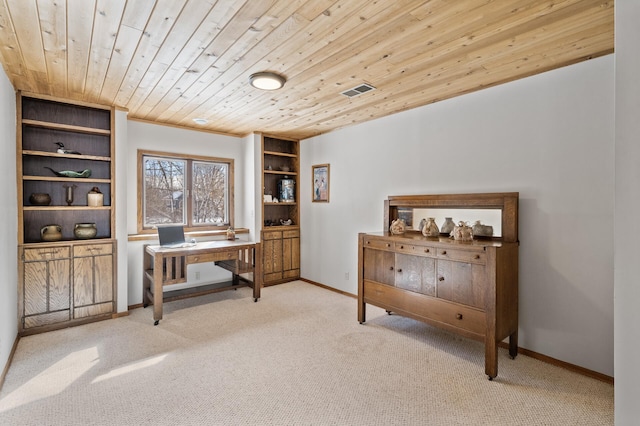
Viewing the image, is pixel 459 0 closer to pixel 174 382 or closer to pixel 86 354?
pixel 174 382

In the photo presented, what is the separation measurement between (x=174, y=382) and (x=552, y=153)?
3.58 m

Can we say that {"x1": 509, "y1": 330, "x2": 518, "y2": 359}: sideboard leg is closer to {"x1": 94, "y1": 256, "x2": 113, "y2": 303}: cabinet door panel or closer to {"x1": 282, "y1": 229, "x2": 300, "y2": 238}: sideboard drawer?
{"x1": 282, "y1": 229, "x2": 300, "y2": 238}: sideboard drawer

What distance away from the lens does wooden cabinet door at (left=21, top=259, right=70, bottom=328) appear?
3186mm

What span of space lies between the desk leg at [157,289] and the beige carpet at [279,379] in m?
0.16

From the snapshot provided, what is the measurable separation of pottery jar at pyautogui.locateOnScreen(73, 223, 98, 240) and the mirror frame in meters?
3.55

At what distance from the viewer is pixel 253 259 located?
443cm

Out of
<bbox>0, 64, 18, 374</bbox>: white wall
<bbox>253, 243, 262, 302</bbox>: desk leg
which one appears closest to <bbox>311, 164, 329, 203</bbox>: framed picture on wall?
<bbox>253, 243, 262, 302</bbox>: desk leg

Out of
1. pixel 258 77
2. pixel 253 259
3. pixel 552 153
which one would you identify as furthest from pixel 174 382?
pixel 552 153

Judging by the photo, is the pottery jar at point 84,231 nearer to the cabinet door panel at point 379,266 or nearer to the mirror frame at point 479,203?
the cabinet door panel at point 379,266

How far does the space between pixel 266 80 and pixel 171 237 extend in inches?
96.7

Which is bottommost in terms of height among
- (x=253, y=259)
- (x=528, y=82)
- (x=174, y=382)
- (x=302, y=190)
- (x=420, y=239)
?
(x=174, y=382)

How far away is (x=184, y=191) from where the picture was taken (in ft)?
15.6

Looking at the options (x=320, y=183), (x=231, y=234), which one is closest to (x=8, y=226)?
(x=231, y=234)

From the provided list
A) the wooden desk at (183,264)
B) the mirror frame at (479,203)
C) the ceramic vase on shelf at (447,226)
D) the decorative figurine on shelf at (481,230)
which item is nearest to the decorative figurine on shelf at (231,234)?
the wooden desk at (183,264)
